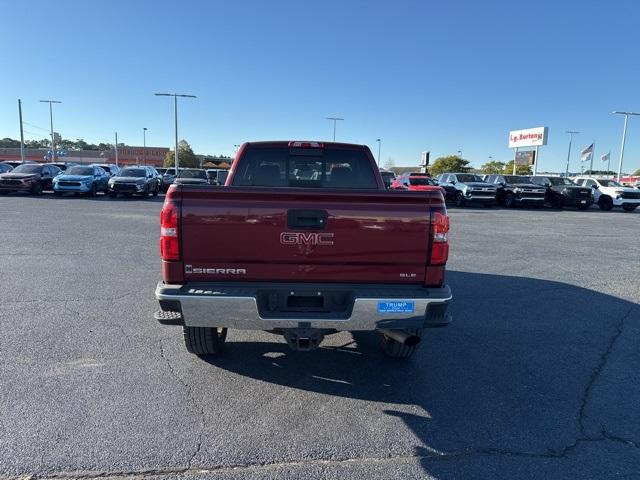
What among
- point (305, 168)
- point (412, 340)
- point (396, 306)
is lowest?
point (412, 340)

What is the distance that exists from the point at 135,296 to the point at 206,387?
288 cm

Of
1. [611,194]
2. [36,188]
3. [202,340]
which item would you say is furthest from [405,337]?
[611,194]

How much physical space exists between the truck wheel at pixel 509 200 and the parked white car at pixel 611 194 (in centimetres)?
478

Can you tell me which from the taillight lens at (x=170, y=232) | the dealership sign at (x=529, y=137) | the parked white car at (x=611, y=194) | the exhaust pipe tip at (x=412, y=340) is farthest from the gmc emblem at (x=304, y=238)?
the dealership sign at (x=529, y=137)

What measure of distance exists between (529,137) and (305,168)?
43380mm

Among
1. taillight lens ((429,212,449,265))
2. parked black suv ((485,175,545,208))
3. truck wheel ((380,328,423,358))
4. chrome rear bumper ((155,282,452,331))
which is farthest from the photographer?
parked black suv ((485,175,545,208))

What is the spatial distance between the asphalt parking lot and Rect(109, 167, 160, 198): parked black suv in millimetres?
18315

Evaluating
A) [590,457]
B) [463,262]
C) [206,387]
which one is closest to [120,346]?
[206,387]

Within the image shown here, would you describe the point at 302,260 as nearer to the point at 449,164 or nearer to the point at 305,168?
the point at 305,168

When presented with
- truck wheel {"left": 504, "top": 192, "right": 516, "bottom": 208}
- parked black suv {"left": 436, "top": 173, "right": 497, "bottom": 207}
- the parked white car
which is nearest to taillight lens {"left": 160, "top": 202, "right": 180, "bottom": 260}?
parked black suv {"left": 436, "top": 173, "right": 497, "bottom": 207}

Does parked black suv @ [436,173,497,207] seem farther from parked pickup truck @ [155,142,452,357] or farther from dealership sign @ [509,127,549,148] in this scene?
parked pickup truck @ [155,142,452,357]

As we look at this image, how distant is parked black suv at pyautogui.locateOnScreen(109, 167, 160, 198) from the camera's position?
77.1 ft

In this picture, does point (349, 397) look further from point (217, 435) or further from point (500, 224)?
point (500, 224)

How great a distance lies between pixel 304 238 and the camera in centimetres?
Answer: 322
